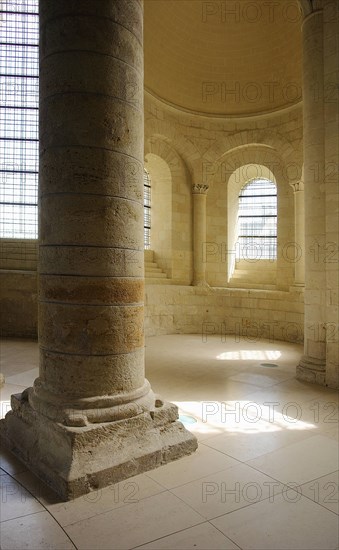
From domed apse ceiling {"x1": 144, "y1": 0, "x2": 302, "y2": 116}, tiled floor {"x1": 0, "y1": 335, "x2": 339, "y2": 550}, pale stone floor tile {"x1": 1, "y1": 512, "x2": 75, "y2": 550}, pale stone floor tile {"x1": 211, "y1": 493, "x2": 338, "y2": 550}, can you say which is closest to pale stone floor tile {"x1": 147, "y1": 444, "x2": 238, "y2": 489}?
tiled floor {"x1": 0, "y1": 335, "x2": 339, "y2": 550}

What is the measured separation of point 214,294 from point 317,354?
5.43 m

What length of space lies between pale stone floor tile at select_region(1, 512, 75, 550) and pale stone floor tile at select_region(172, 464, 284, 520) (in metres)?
0.88

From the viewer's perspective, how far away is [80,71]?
3.39 metres

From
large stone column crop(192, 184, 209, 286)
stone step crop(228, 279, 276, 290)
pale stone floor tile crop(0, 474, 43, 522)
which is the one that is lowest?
pale stone floor tile crop(0, 474, 43, 522)

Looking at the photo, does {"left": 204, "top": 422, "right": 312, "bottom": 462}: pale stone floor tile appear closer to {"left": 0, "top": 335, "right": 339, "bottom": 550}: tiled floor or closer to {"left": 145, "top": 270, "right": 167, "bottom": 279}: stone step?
{"left": 0, "top": 335, "right": 339, "bottom": 550}: tiled floor

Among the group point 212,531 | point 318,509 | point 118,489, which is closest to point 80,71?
point 118,489

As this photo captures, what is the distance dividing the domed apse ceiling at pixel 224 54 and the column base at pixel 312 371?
7316mm

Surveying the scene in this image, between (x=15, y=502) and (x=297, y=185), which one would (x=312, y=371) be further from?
(x=297, y=185)

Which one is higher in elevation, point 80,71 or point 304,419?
point 80,71

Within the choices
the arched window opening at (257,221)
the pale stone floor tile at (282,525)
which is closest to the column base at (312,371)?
the pale stone floor tile at (282,525)

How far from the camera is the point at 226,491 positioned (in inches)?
127

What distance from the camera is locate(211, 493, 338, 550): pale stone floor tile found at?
104 inches

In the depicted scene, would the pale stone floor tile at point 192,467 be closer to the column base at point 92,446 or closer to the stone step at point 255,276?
the column base at point 92,446

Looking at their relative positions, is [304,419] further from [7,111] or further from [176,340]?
[7,111]
